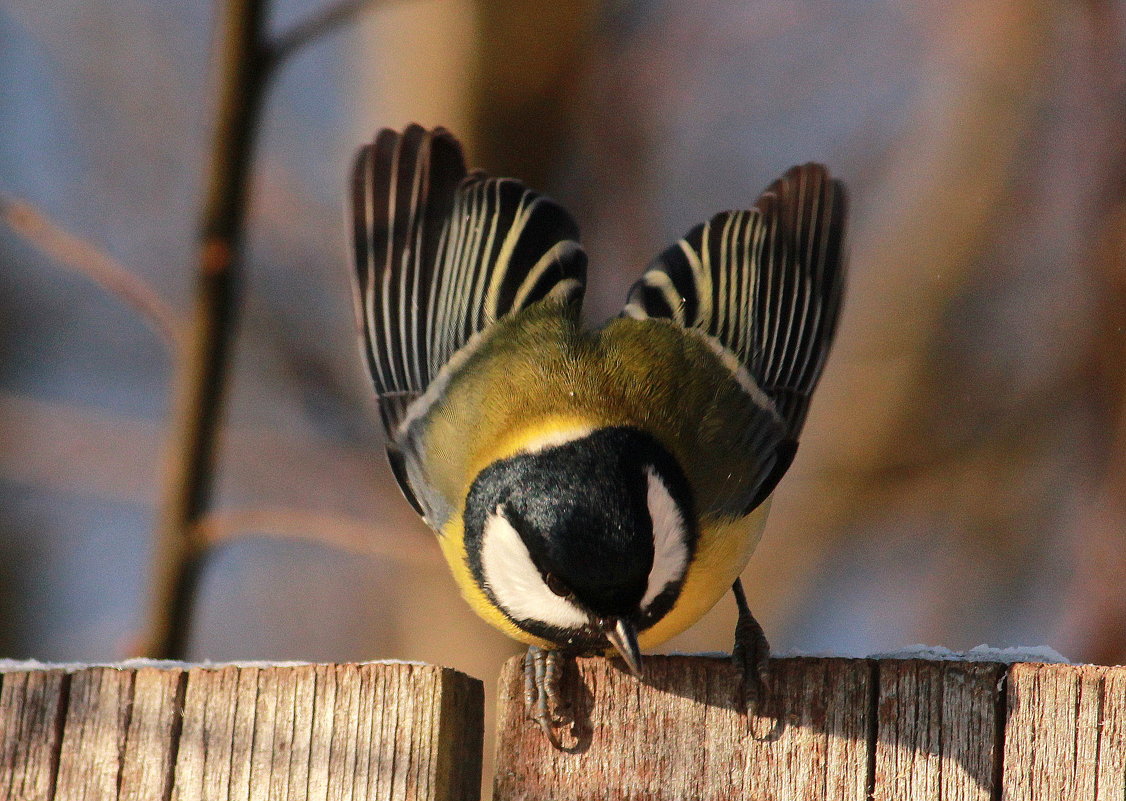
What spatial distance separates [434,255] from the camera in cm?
291

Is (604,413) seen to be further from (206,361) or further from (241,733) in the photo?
(241,733)

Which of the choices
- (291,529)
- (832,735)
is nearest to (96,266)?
(291,529)

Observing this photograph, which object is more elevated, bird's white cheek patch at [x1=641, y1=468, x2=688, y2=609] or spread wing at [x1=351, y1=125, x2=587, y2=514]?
spread wing at [x1=351, y1=125, x2=587, y2=514]

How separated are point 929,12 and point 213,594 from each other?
364 cm

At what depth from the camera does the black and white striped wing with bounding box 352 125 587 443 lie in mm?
2799

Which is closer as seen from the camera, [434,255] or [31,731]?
[31,731]

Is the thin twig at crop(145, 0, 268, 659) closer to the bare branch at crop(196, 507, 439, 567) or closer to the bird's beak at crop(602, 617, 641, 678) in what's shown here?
the bare branch at crop(196, 507, 439, 567)

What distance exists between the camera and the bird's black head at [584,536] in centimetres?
194

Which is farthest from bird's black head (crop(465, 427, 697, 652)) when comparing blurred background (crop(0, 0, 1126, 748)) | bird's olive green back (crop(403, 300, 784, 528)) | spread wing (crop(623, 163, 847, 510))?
blurred background (crop(0, 0, 1126, 748))

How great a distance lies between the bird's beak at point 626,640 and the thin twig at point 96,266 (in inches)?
44.4

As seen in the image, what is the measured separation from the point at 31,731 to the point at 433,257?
1476mm

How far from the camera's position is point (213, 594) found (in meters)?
5.08

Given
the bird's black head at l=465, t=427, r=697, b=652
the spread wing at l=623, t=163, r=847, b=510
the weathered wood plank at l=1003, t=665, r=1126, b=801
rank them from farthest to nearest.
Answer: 1. the spread wing at l=623, t=163, r=847, b=510
2. the bird's black head at l=465, t=427, r=697, b=652
3. the weathered wood plank at l=1003, t=665, r=1126, b=801

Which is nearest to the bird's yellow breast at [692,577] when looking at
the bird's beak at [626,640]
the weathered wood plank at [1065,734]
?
the bird's beak at [626,640]
